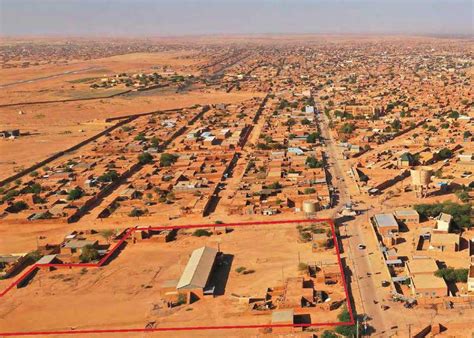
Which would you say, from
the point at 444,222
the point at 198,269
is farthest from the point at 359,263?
the point at 198,269

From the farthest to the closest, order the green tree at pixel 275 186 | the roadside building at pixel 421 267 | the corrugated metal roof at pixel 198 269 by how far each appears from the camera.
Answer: the green tree at pixel 275 186
the corrugated metal roof at pixel 198 269
the roadside building at pixel 421 267

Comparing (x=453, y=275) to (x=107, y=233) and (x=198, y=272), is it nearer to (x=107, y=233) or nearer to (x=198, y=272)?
(x=198, y=272)

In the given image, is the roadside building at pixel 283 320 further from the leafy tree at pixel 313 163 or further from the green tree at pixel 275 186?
the leafy tree at pixel 313 163

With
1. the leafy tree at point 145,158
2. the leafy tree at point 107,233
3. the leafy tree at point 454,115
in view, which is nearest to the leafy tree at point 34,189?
the leafy tree at point 145,158

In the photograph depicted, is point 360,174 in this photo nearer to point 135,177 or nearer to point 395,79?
point 135,177

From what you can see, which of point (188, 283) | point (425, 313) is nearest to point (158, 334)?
point (188, 283)

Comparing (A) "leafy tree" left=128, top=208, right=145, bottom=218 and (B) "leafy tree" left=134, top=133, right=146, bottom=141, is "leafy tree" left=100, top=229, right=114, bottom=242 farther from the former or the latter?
(B) "leafy tree" left=134, top=133, right=146, bottom=141

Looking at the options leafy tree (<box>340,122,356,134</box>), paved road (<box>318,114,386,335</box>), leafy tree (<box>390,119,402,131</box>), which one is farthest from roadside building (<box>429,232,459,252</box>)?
leafy tree (<box>390,119,402,131</box>)
